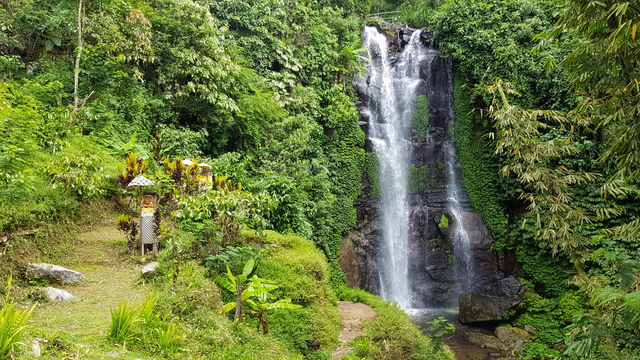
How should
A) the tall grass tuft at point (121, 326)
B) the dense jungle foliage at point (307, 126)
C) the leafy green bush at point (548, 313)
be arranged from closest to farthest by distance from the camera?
the tall grass tuft at point (121, 326) → the dense jungle foliage at point (307, 126) → the leafy green bush at point (548, 313)

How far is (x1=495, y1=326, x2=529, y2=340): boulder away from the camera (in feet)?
34.4

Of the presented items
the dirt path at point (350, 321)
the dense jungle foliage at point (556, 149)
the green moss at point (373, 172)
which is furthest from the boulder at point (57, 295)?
the green moss at point (373, 172)

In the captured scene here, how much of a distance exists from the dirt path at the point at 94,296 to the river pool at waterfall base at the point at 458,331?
8529mm

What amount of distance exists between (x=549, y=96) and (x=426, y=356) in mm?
11024

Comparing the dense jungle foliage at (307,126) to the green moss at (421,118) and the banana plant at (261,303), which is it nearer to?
the banana plant at (261,303)

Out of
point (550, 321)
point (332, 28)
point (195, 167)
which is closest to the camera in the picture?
point (195, 167)

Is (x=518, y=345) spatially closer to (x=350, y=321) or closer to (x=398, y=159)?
(x=350, y=321)

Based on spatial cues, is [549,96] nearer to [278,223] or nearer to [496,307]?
[496,307]

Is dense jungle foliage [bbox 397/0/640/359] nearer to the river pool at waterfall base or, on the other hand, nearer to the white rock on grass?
the river pool at waterfall base

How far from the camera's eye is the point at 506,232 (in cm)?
1324

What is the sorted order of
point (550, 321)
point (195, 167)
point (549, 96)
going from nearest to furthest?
1. point (195, 167)
2. point (550, 321)
3. point (549, 96)

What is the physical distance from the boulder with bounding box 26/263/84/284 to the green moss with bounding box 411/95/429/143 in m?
13.5

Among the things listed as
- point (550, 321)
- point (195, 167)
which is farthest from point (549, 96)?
point (195, 167)

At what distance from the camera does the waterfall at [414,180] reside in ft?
44.1
